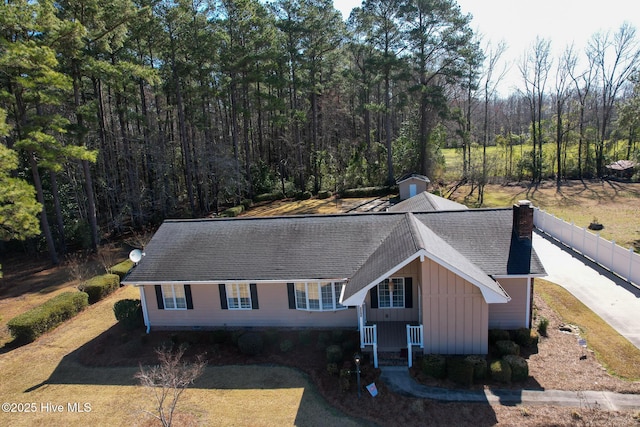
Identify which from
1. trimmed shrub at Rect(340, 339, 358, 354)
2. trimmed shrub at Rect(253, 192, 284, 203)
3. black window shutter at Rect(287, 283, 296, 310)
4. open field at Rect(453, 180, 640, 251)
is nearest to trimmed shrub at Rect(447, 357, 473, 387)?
trimmed shrub at Rect(340, 339, 358, 354)

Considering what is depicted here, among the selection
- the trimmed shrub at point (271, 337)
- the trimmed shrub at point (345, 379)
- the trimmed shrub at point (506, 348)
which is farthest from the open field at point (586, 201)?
the trimmed shrub at point (271, 337)

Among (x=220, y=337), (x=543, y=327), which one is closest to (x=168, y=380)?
(x=220, y=337)

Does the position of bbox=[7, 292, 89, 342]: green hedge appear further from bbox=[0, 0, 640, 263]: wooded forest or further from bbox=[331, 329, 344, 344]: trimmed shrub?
bbox=[331, 329, 344, 344]: trimmed shrub

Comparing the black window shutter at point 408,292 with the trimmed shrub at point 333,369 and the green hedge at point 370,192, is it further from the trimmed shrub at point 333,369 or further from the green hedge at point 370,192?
the green hedge at point 370,192

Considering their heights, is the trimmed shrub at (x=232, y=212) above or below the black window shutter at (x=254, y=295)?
above

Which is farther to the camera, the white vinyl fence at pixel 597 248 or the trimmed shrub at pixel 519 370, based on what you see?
the white vinyl fence at pixel 597 248

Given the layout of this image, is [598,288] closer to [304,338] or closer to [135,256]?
[304,338]
